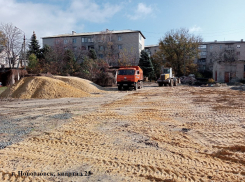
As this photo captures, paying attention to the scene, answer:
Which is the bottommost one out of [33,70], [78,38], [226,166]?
[226,166]

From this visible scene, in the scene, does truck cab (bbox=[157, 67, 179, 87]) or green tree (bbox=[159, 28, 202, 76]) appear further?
green tree (bbox=[159, 28, 202, 76])

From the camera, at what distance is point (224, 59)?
4984 cm

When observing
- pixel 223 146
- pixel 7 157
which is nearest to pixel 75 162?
pixel 7 157

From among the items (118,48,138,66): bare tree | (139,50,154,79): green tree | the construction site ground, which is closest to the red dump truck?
the construction site ground

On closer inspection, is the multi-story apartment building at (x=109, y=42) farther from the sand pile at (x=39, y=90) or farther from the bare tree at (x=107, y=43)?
the sand pile at (x=39, y=90)

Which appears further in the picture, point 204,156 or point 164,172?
point 204,156

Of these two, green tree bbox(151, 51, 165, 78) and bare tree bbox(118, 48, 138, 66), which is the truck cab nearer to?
bare tree bbox(118, 48, 138, 66)

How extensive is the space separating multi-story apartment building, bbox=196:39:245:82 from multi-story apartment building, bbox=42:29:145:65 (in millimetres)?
16508

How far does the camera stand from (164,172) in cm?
339

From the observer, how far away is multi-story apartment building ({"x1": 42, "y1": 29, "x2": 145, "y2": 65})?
4722 centimetres

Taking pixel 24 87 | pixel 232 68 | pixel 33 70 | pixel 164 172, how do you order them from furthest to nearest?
pixel 232 68 → pixel 33 70 → pixel 24 87 → pixel 164 172

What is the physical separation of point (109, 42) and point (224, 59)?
29.8m

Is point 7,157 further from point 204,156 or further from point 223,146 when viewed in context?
point 223,146

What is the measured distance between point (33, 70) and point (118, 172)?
36.3m
